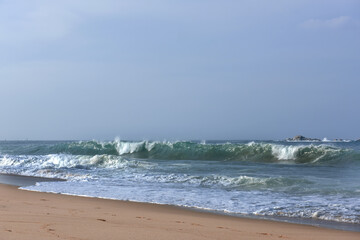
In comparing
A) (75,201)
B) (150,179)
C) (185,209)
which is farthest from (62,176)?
(185,209)

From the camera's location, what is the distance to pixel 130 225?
5.57 metres

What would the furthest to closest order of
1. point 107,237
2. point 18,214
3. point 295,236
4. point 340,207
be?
1. point 340,207
2. point 18,214
3. point 295,236
4. point 107,237

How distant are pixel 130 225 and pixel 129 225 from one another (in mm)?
13

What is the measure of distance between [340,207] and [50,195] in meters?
5.81

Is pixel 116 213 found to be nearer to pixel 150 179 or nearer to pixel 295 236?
pixel 295 236

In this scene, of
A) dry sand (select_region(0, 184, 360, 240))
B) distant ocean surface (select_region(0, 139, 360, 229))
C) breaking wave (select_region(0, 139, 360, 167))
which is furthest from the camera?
breaking wave (select_region(0, 139, 360, 167))

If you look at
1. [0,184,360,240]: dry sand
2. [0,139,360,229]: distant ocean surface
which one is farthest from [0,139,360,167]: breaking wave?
[0,184,360,240]: dry sand

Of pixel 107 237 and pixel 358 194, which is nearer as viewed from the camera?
pixel 107 237

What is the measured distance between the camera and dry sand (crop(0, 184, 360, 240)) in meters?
4.81

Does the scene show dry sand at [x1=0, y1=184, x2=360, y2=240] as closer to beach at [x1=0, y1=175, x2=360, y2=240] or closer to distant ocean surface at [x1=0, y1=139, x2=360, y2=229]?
beach at [x1=0, y1=175, x2=360, y2=240]

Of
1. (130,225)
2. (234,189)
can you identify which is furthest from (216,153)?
(130,225)

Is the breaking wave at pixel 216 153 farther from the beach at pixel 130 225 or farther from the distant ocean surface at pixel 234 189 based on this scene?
the beach at pixel 130 225

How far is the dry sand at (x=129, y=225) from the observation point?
4809 millimetres

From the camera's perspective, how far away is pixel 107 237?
464 centimetres
